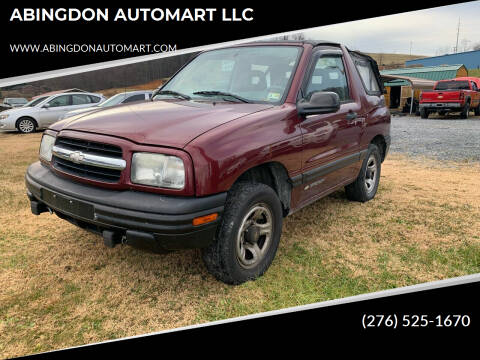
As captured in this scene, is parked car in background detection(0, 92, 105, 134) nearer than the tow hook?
No

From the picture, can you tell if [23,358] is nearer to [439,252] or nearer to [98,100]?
[439,252]

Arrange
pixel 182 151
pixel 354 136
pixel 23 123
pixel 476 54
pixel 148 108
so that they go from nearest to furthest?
1. pixel 182 151
2. pixel 148 108
3. pixel 354 136
4. pixel 23 123
5. pixel 476 54

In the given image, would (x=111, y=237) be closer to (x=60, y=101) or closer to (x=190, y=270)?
(x=190, y=270)

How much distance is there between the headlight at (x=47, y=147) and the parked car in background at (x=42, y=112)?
11.1 metres

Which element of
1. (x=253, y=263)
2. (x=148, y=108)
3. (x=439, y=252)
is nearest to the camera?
(x=253, y=263)

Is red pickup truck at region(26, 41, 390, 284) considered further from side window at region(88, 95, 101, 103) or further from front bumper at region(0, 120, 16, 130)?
front bumper at region(0, 120, 16, 130)

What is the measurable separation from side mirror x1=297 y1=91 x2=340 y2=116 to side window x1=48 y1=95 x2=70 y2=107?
12870 mm

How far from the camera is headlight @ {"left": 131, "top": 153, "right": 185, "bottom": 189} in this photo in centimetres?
235

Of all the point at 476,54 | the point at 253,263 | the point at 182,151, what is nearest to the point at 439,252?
the point at 253,263

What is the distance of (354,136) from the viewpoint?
4117 millimetres

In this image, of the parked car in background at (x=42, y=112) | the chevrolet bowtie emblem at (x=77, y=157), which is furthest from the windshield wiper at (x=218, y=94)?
the parked car in background at (x=42, y=112)

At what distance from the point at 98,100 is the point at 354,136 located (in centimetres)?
1227

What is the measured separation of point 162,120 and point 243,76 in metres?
1.09

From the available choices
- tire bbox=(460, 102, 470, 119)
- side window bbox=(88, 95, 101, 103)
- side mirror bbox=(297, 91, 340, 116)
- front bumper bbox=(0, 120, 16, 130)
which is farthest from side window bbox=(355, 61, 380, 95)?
tire bbox=(460, 102, 470, 119)
